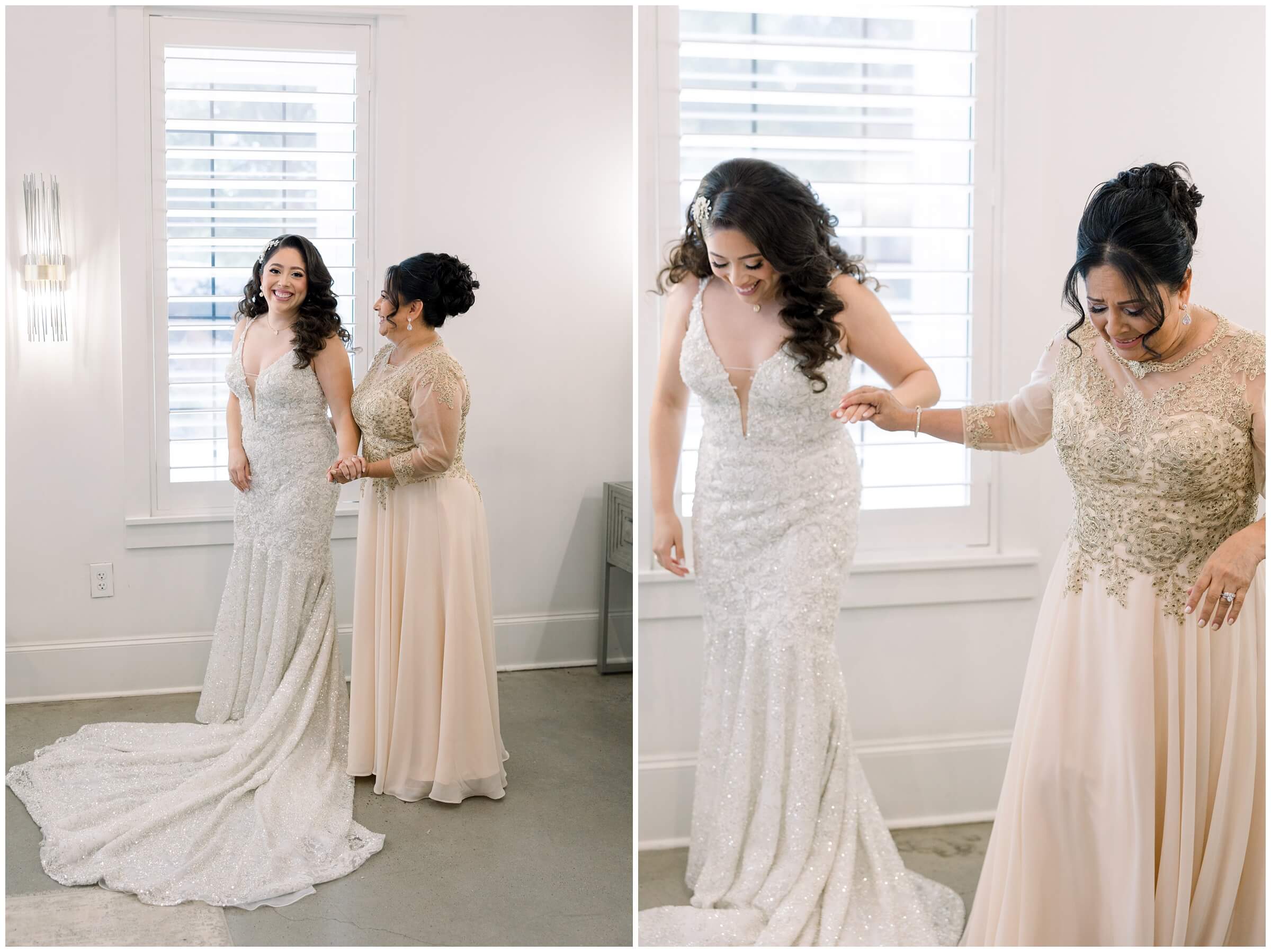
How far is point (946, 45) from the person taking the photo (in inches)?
88.4

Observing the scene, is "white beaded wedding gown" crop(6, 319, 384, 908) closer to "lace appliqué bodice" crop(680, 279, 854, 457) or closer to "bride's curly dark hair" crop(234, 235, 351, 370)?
"bride's curly dark hair" crop(234, 235, 351, 370)

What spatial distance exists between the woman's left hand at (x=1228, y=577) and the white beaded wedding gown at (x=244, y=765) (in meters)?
1.59

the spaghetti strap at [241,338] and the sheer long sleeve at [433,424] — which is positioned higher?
the spaghetti strap at [241,338]

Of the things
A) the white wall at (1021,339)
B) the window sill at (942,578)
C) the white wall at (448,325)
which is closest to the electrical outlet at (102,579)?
the white wall at (448,325)

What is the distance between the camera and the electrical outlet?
1.90m

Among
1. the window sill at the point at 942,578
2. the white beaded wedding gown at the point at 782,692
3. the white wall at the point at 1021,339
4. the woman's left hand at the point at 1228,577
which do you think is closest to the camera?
the woman's left hand at the point at 1228,577

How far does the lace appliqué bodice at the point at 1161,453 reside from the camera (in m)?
1.57

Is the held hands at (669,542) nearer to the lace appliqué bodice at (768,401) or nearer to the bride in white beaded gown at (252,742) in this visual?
the lace appliqué bodice at (768,401)

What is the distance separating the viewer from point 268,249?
1.88m

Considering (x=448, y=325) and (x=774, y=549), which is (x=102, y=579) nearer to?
(x=448, y=325)

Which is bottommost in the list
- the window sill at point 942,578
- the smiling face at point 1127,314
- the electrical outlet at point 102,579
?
the window sill at point 942,578

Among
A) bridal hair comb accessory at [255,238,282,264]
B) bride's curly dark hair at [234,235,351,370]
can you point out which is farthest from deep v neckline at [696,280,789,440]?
bridal hair comb accessory at [255,238,282,264]

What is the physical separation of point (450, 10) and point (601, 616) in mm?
1264

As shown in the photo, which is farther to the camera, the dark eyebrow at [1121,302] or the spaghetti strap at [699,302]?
the spaghetti strap at [699,302]
